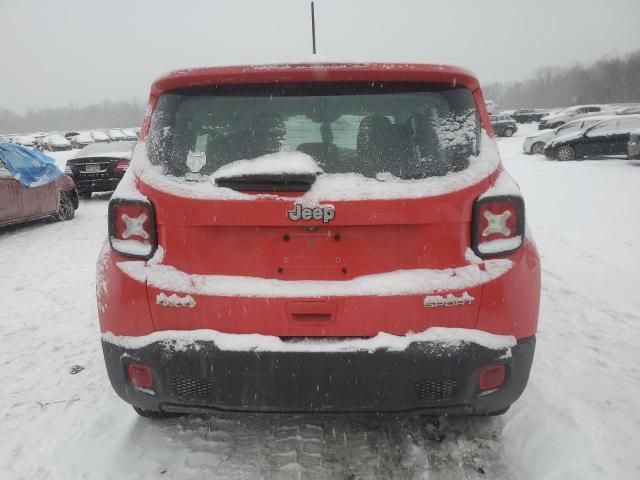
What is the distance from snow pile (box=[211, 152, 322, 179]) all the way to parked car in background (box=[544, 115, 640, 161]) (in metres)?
18.4

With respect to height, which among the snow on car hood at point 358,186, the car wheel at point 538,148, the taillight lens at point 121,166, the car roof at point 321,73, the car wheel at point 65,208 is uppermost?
the car roof at point 321,73

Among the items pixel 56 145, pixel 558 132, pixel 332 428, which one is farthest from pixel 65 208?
pixel 56 145

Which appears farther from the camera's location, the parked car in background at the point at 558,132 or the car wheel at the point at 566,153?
the parked car in background at the point at 558,132

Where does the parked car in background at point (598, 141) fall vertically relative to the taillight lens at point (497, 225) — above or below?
below

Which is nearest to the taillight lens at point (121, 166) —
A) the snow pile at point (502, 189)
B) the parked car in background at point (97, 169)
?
the parked car in background at point (97, 169)

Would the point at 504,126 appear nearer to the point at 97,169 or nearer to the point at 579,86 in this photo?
the point at 97,169

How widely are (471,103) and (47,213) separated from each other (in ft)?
29.3

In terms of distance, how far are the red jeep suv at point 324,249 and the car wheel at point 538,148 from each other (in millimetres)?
21327

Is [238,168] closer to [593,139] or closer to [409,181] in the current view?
[409,181]

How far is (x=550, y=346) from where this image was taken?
357cm

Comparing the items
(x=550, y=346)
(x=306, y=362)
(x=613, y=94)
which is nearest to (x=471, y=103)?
(x=306, y=362)

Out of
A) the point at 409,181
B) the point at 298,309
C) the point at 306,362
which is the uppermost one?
the point at 409,181

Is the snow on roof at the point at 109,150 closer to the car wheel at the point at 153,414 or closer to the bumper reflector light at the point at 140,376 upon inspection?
the car wheel at the point at 153,414

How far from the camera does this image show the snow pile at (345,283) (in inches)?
79.1
